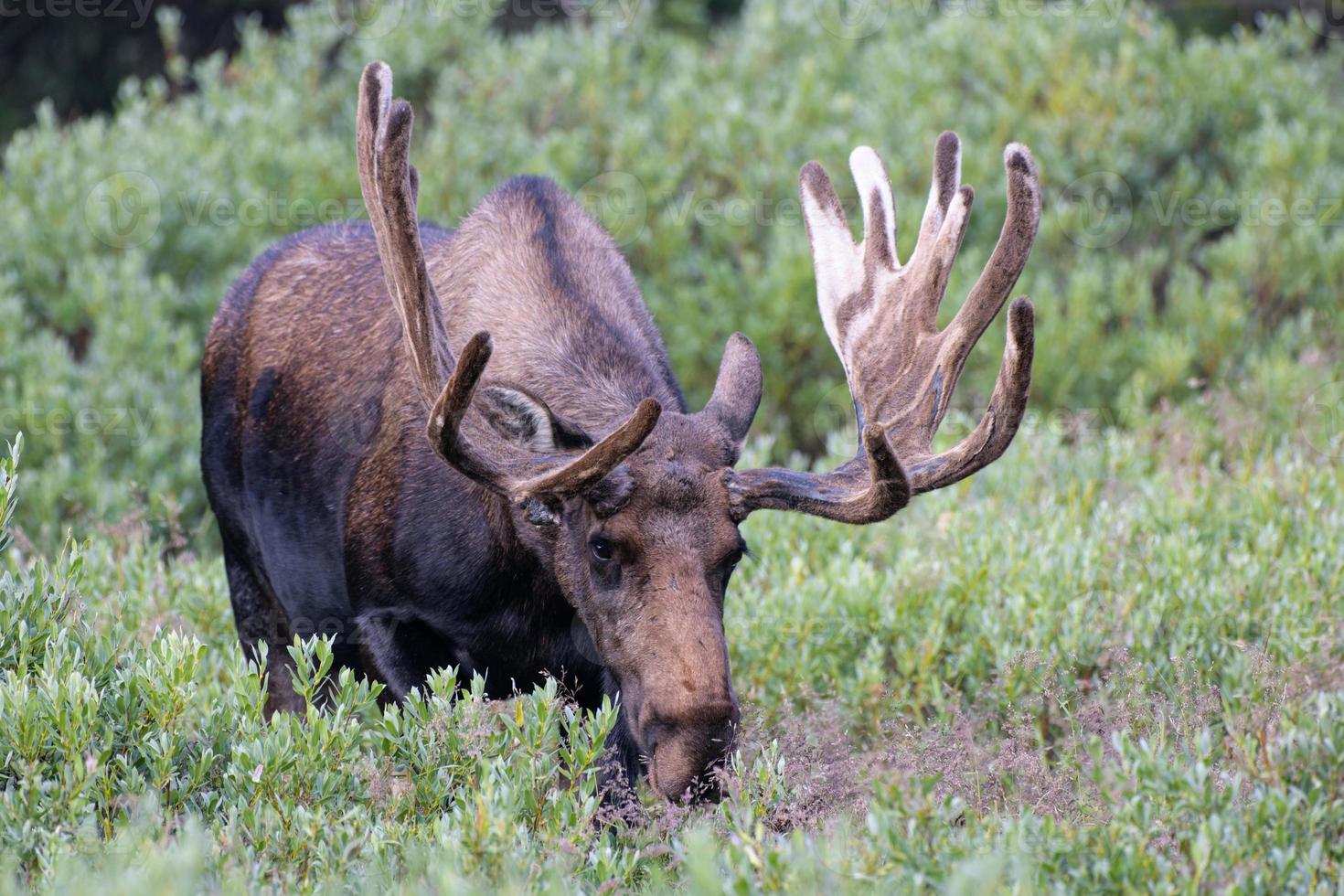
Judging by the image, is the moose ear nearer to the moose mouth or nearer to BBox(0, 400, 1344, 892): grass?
BBox(0, 400, 1344, 892): grass

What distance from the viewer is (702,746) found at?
4.02 m

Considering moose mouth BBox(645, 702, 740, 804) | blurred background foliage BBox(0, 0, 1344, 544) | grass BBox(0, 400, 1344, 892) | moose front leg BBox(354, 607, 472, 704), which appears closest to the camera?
grass BBox(0, 400, 1344, 892)

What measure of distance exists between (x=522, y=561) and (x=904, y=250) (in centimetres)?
623

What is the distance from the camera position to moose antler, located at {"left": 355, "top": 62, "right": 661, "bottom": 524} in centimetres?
409

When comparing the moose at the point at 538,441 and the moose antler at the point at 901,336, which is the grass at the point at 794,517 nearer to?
the moose at the point at 538,441

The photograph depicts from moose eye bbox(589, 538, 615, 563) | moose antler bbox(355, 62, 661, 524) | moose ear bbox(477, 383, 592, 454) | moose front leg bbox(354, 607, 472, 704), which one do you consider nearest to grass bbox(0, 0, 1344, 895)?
moose front leg bbox(354, 607, 472, 704)

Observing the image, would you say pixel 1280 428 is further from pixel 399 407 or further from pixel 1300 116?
pixel 399 407

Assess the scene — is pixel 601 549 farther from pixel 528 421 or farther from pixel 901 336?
pixel 901 336

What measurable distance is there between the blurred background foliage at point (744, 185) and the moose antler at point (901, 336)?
4135mm

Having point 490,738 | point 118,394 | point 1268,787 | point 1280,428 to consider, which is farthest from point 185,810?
point 1280,428

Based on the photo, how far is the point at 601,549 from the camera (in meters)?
4.34

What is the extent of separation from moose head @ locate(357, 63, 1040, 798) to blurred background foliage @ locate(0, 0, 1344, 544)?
407cm

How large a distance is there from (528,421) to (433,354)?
0.36 meters

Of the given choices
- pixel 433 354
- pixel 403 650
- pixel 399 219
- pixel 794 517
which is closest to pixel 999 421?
pixel 433 354
